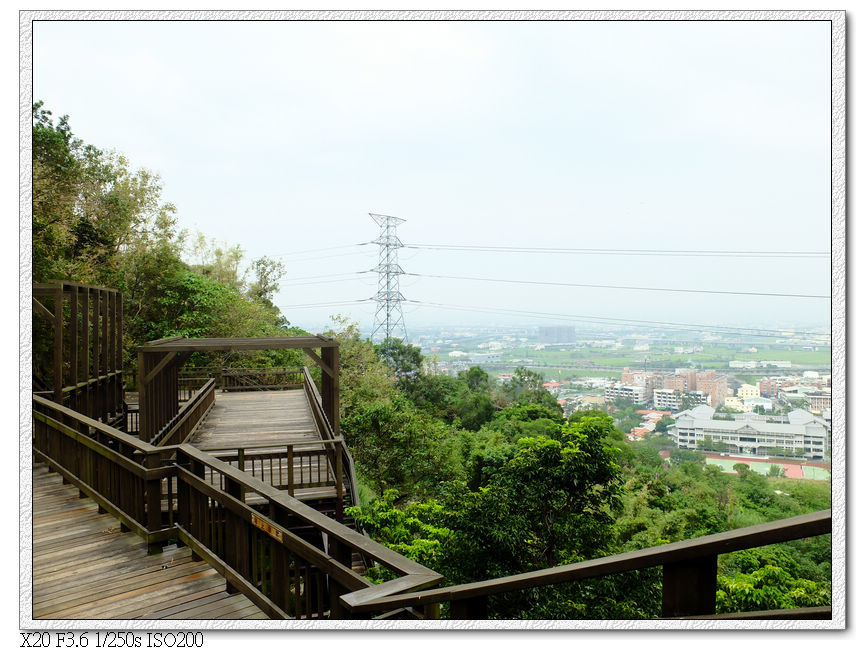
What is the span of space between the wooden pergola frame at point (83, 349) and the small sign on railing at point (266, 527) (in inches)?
172

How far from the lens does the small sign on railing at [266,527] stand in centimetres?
216

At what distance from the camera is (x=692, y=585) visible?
4.11 ft

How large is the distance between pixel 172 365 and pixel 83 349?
4.04ft

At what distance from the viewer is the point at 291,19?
2.93 m

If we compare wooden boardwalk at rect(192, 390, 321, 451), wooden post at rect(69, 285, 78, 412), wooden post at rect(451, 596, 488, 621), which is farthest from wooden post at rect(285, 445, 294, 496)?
wooden post at rect(451, 596, 488, 621)

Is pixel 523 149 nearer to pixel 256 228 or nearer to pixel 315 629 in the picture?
pixel 256 228

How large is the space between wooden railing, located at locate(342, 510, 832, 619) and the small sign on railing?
803mm

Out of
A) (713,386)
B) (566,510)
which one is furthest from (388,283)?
(566,510)

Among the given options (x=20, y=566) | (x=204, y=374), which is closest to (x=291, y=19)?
(x=20, y=566)

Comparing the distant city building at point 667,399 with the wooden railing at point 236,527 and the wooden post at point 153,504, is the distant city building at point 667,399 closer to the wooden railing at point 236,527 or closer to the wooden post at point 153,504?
the wooden railing at point 236,527

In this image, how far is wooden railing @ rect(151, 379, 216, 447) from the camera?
6.27 m

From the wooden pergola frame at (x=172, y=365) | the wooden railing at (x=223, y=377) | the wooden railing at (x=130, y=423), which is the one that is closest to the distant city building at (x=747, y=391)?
the wooden pergola frame at (x=172, y=365)

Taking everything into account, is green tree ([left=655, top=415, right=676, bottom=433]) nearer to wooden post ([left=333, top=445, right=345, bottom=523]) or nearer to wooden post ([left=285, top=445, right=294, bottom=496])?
wooden post ([left=333, top=445, right=345, bottom=523])
